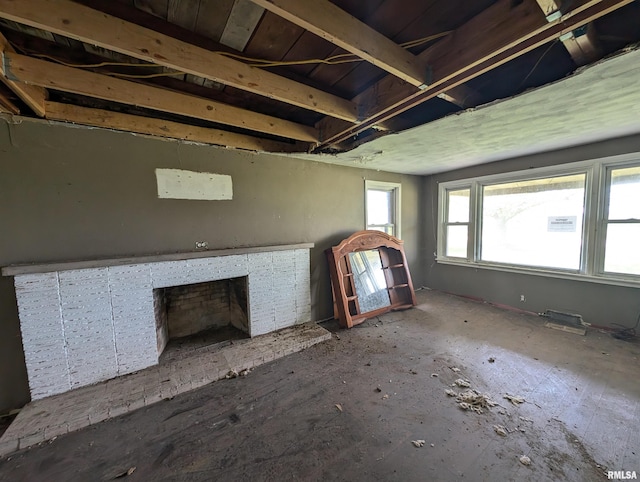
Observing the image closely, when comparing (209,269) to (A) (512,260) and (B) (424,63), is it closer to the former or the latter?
(B) (424,63)

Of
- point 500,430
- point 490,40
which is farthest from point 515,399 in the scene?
point 490,40

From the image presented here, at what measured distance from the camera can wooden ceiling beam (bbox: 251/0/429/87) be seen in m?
1.02

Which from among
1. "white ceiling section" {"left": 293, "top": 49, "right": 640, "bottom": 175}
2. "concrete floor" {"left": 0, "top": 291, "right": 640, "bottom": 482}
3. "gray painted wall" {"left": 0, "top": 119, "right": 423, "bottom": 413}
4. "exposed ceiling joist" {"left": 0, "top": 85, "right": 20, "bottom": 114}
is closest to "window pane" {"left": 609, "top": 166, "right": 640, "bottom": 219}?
"white ceiling section" {"left": 293, "top": 49, "right": 640, "bottom": 175}

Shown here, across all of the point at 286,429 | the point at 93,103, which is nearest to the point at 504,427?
the point at 286,429

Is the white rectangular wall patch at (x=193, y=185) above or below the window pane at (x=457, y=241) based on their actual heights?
above

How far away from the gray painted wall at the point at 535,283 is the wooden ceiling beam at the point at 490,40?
9.77ft

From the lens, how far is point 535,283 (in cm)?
369

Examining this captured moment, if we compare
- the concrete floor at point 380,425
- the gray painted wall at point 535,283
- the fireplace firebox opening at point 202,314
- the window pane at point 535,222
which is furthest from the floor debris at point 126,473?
the window pane at point 535,222

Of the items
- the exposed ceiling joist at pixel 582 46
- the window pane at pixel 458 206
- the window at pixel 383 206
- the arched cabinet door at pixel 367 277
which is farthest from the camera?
the window pane at pixel 458 206

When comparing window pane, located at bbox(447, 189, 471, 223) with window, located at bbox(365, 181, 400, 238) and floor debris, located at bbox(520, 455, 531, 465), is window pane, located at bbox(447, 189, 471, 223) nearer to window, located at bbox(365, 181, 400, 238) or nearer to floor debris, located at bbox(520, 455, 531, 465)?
window, located at bbox(365, 181, 400, 238)

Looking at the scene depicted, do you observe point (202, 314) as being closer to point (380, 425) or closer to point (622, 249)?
point (380, 425)

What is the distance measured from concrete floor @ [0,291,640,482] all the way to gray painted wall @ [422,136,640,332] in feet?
1.72

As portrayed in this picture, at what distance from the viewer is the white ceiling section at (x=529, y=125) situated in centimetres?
168

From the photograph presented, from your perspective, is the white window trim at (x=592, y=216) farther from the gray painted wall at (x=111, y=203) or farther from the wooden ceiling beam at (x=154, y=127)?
the wooden ceiling beam at (x=154, y=127)
